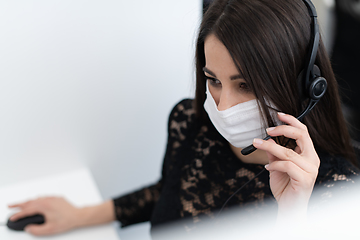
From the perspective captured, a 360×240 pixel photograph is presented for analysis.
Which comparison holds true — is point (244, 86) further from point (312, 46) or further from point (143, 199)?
point (143, 199)

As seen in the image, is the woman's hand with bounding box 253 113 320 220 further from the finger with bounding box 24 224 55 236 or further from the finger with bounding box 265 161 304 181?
the finger with bounding box 24 224 55 236

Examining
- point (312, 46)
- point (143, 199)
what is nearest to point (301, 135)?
point (312, 46)

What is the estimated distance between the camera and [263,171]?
0.63 m

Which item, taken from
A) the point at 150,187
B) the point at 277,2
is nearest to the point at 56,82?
the point at 150,187

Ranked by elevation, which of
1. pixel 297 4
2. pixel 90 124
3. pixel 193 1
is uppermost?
pixel 193 1

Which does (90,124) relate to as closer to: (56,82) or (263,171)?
(56,82)

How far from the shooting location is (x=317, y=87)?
466 millimetres

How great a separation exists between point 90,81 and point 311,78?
61 cm

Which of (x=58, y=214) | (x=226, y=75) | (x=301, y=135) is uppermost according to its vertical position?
(x=226, y=75)

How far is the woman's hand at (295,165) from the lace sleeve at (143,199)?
15.5 inches

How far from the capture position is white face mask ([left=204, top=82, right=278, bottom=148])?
50cm

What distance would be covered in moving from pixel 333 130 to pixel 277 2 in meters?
0.30

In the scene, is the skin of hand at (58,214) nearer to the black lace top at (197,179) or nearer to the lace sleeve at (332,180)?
the black lace top at (197,179)

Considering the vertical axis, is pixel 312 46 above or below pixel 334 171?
above
